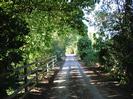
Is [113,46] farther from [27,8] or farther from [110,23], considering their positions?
[27,8]

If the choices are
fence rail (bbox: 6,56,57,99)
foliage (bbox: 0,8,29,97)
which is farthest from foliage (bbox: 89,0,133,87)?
foliage (bbox: 0,8,29,97)

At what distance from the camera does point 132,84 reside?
15719mm

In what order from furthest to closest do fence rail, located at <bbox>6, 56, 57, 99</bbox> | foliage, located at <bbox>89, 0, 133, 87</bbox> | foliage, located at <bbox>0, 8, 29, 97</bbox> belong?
1. foliage, located at <bbox>89, 0, 133, 87</bbox>
2. fence rail, located at <bbox>6, 56, 57, 99</bbox>
3. foliage, located at <bbox>0, 8, 29, 97</bbox>

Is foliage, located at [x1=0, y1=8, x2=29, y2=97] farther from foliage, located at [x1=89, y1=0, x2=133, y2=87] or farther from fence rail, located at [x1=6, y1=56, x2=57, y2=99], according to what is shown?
foliage, located at [x1=89, y1=0, x2=133, y2=87]

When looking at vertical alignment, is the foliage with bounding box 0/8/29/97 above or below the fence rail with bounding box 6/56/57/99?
above

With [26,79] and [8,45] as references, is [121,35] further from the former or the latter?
[8,45]

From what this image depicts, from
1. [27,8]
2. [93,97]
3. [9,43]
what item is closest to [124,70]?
[93,97]

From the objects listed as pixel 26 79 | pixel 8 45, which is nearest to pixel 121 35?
pixel 26 79

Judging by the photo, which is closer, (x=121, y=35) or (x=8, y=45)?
(x=8, y=45)

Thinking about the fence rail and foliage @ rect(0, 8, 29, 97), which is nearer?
foliage @ rect(0, 8, 29, 97)

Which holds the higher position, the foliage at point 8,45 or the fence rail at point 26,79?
the foliage at point 8,45

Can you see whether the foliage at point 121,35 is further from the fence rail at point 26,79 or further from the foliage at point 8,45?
the foliage at point 8,45

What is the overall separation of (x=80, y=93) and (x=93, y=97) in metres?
1.27

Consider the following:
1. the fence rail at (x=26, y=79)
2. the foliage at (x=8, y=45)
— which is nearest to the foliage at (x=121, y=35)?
the fence rail at (x=26, y=79)
